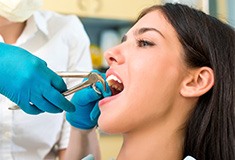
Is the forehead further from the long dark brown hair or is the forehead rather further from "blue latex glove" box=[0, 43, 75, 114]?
"blue latex glove" box=[0, 43, 75, 114]

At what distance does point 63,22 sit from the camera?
1.76 meters

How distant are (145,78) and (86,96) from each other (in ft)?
0.94

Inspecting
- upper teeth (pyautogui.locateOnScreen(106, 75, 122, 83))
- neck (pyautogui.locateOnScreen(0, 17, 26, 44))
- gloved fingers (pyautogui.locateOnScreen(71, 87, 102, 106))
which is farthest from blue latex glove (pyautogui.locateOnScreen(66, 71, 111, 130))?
neck (pyautogui.locateOnScreen(0, 17, 26, 44))

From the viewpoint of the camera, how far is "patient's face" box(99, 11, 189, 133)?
4.03ft

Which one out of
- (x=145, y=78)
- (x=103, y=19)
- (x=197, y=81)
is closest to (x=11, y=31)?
(x=145, y=78)

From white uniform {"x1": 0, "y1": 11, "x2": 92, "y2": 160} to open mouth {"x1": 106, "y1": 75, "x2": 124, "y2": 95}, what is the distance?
36cm

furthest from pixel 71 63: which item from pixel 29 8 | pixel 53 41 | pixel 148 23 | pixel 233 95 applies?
pixel 233 95

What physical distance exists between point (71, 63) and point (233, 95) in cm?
72

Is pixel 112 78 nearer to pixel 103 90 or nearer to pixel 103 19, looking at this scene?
pixel 103 90

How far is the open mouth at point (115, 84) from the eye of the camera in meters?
1.29

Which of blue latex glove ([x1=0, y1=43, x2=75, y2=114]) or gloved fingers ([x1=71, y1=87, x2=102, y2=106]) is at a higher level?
blue latex glove ([x1=0, y1=43, x2=75, y2=114])

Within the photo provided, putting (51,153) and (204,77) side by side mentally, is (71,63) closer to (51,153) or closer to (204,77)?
(51,153)

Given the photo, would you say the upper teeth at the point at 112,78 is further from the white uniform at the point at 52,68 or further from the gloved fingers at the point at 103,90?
the white uniform at the point at 52,68

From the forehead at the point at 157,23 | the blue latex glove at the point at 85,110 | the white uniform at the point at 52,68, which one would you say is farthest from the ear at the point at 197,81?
the white uniform at the point at 52,68
